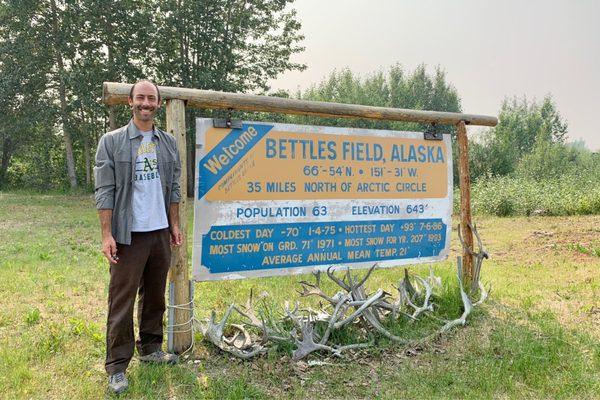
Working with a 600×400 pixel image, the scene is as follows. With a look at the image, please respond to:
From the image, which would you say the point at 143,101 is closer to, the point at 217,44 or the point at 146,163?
the point at 146,163

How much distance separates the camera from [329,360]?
11.8ft

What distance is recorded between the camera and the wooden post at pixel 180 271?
3.39m

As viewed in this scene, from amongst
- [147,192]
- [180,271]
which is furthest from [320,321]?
[147,192]

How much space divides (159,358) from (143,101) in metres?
1.80

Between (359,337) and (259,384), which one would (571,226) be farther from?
(259,384)

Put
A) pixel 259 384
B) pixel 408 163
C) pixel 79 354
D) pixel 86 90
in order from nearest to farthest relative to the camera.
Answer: pixel 259 384
pixel 79 354
pixel 408 163
pixel 86 90

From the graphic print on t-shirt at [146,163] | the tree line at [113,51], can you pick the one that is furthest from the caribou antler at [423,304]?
the tree line at [113,51]

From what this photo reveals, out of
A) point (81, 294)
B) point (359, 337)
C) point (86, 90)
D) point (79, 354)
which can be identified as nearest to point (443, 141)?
point (359, 337)

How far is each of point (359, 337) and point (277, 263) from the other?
0.95 metres

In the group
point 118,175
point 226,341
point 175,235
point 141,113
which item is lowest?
point 226,341

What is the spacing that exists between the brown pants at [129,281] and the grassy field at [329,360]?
25 centimetres

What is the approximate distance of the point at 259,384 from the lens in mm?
3215

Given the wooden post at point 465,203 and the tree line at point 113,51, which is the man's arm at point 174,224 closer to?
the wooden post at point 465,203

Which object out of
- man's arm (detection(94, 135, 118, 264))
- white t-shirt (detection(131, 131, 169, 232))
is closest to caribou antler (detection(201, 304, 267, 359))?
white t-shirt (detection(131, 131, 169, 232))
